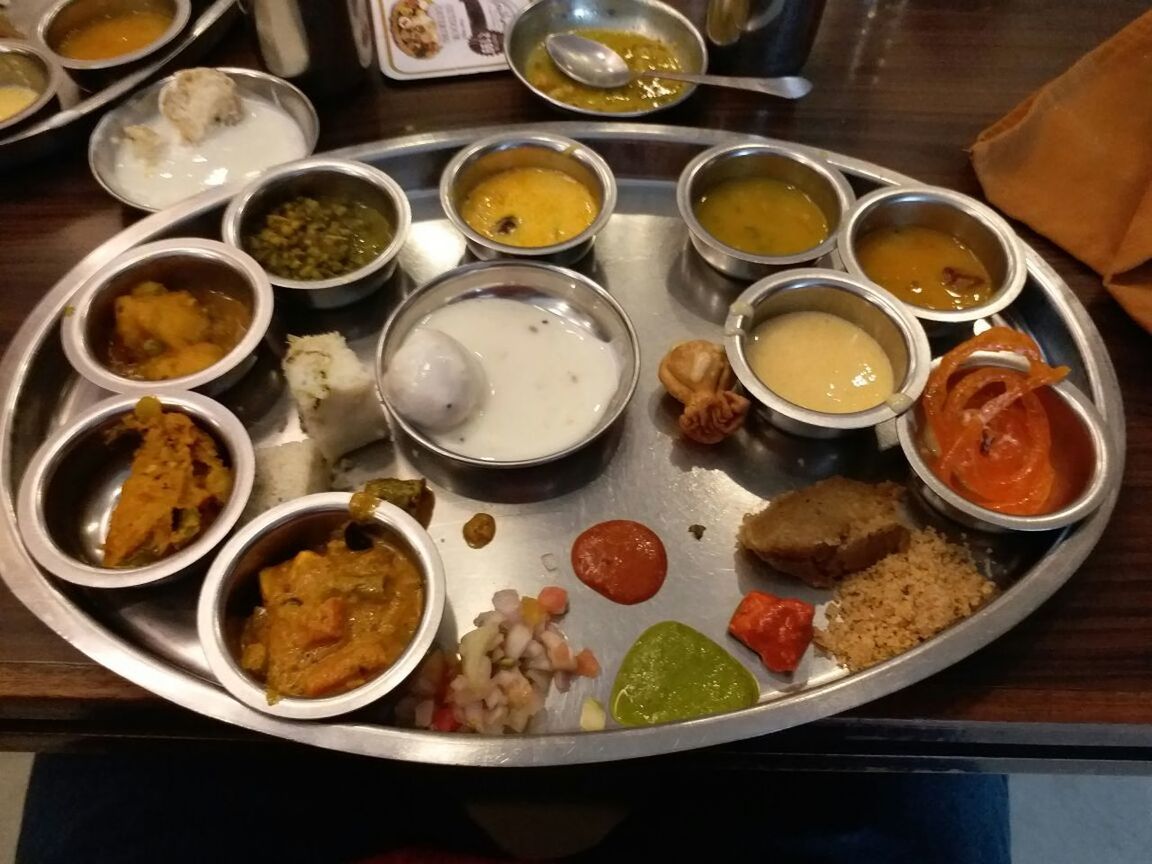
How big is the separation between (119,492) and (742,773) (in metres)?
1.73

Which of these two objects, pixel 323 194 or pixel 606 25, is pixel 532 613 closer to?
pixel 323 194

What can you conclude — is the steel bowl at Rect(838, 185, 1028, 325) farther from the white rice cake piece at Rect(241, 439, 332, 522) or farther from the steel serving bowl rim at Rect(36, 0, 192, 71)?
the steel serving bowl rim at Rect(36, 0, 192, 71)

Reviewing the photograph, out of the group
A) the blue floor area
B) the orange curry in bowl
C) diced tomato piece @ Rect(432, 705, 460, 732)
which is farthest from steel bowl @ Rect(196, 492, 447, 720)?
the blue floor area

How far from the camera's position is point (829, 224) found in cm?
262

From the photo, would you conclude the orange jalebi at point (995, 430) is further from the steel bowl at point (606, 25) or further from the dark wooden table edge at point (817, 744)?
the steel bowl at point (606, 25)

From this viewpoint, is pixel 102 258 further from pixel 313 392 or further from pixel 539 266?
pixel 539 266

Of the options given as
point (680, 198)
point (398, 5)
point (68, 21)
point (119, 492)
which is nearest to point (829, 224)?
point (680, 198)

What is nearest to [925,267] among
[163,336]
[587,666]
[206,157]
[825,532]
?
[825,532]

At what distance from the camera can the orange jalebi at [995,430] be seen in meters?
2.06

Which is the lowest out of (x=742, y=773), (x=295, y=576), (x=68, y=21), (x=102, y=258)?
(x=742, y=773)

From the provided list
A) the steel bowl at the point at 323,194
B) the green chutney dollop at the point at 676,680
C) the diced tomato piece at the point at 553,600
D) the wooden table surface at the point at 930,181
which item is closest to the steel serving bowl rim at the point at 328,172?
the steel bowl at the point at 323,194

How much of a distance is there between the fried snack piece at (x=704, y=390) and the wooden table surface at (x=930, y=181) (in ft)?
2.48

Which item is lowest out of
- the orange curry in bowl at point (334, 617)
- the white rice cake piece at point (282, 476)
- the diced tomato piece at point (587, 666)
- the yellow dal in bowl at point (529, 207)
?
the diced tomato piece at point (587, 666)

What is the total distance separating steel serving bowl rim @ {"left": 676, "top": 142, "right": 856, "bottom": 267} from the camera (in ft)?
7.87
